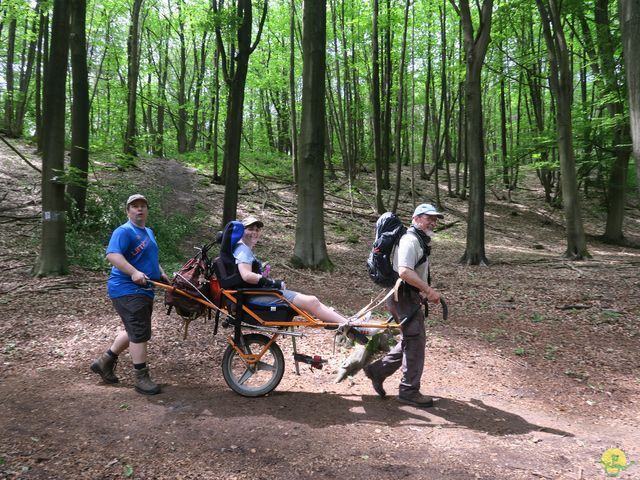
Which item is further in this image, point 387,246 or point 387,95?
point 387,95

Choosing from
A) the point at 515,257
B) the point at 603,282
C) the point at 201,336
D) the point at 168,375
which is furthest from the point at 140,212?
the point at 515,257

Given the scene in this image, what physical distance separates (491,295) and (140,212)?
764cm

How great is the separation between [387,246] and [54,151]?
266 inches

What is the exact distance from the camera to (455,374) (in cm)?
544

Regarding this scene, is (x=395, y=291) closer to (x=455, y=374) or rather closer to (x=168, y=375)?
(x=455, y=374)

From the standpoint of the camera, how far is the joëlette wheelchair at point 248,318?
14.1ft

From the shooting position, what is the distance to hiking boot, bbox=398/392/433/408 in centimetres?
435

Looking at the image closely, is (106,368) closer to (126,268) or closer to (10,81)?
(126,268)

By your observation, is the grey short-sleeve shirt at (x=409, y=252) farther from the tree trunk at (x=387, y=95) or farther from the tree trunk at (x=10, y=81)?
the tree trunk at (x=10, y=81)

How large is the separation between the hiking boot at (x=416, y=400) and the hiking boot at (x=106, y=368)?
3.04m

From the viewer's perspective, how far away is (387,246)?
14.3 feet

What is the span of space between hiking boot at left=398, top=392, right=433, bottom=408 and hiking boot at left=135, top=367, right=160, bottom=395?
2487mm

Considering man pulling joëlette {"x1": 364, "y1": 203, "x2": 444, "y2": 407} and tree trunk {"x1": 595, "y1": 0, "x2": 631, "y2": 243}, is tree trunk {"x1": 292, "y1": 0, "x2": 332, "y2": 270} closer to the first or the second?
man pulling joëlette {"x1": 364, "y1": 203, "x2": 444, "y2": 407}

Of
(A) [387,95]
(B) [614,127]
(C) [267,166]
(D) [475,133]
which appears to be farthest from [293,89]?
(B) [614,127]
